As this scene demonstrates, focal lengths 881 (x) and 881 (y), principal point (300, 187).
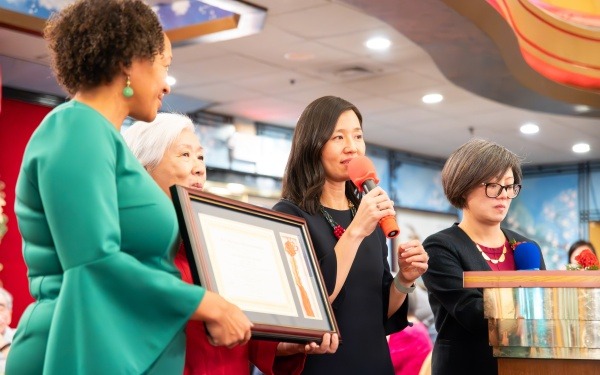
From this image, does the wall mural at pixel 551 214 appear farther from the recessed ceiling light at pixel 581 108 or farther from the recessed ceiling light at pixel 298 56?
the recessed ceiling light at pixel 298 56

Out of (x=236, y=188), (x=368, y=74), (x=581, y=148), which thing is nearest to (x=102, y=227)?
(x=368, y=74)

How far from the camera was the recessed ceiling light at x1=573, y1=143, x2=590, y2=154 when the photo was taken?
12.5 meters

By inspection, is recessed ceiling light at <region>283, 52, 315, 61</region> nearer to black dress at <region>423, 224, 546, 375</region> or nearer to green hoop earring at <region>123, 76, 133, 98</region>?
black dress at <region>423, 224, 546, 375</region>

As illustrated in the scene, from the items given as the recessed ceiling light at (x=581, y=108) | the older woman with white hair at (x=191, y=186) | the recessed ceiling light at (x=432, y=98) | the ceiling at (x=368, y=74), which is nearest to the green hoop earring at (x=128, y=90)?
the older woman with white hair at (x=191, y=186)

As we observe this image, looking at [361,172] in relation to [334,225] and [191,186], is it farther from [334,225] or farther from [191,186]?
[191,186]

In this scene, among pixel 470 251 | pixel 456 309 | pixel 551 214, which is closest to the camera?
pixel 456 309

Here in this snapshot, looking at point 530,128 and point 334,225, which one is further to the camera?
point 530,128

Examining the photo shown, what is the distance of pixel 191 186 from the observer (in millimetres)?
2256

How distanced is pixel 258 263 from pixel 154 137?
542 mm

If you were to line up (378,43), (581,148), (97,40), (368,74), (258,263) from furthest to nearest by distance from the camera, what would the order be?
1. (581,148)
2. (368,74)
3. (378,43)
4. (258,263)
5. (97,40)

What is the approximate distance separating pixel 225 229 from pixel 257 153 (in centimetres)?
897

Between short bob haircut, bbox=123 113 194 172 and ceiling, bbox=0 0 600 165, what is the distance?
4.03 metres

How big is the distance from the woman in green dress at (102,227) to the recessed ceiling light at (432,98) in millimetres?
7898

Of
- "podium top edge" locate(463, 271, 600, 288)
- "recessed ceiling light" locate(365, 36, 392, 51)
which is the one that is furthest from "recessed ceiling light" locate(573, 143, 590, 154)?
"podium top edge" locate(463, 271, 600, 288)
